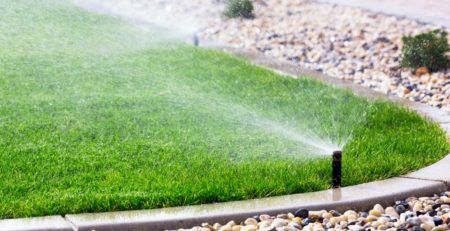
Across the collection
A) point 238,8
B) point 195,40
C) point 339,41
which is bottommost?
point 339,41

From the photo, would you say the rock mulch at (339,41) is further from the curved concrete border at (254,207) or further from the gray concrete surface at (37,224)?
the gray concrete surface at (37,224)

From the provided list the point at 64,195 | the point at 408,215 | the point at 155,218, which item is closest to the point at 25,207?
the point at 64,195

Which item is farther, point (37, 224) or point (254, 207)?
point (254, 207)

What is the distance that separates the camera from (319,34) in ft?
31.4

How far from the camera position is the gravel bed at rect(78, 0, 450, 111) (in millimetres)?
7539

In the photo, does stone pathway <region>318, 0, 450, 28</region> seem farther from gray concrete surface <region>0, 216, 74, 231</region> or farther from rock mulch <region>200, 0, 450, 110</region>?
gray concrete surface <region>0, 216, 74, 231</region>

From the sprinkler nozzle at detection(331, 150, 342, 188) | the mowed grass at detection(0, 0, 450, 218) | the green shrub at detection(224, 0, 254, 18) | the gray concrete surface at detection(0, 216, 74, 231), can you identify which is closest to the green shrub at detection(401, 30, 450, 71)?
the mowed grass at detection(0, 0, 450, 218)

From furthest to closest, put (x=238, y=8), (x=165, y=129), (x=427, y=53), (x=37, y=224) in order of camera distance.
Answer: (x=238, y=8), (x=427, y=53), (x=165, y=129), (x=37, y=224)

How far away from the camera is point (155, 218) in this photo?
4184 millimetres

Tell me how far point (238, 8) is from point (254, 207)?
590cm

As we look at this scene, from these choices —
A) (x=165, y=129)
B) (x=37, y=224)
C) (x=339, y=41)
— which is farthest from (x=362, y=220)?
(x=339, y=41)

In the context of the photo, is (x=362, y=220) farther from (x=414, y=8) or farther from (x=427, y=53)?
(x=414, y=8)

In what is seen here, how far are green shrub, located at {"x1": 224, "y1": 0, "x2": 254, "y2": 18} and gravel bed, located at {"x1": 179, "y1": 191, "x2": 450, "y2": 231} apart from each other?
5529mm

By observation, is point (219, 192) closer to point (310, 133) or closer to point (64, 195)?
point (64, 195)
